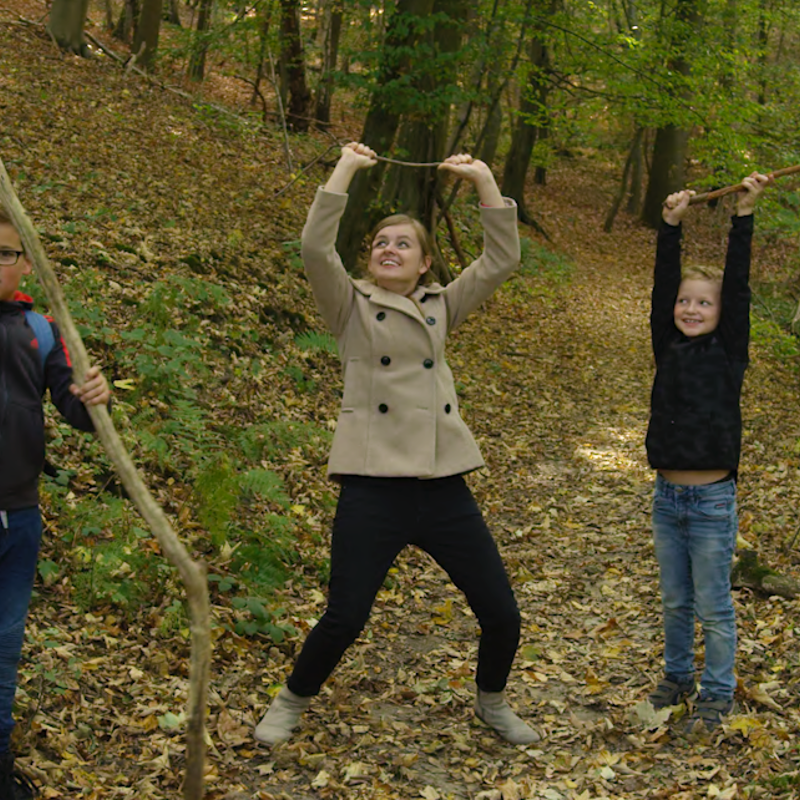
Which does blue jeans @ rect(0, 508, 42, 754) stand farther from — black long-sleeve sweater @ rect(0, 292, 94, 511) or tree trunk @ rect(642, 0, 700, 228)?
tree trunk @ rect(642, 0, 700, 228)

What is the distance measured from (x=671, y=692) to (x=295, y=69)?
17.5 m

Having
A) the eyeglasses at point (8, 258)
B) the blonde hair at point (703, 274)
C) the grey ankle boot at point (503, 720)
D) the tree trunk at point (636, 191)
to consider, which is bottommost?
the grey ankle boot at point (503, 720)

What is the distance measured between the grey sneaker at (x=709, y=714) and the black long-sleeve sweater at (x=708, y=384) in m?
1.10

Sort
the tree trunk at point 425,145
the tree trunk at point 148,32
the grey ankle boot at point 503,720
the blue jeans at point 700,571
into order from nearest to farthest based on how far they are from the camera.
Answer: the blue jeans at point 700,571 < the grey ankle boot at point 503,720 < the tree trunk at point 425,145 < the tree trunk at point 148,32

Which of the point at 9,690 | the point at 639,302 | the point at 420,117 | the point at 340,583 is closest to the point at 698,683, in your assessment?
the point at 340,583

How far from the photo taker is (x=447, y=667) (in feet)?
17.3

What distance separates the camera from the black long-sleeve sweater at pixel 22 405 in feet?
10.2

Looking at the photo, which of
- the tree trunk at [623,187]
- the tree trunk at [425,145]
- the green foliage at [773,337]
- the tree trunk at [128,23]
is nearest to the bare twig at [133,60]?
the tree trunk at [128,23]

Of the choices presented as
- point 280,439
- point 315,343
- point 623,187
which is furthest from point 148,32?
point 280,439

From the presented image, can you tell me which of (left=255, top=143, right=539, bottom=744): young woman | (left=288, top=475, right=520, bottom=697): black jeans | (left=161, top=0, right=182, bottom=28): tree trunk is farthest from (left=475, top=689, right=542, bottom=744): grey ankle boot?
(left=161, top=0, right=182, bottom=28): tree trunk

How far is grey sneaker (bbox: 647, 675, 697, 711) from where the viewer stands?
14.9ft

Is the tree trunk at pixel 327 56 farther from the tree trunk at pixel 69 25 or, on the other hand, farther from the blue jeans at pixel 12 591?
the blue jeans at pixel 12 591

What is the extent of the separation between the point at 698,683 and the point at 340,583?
2.05m

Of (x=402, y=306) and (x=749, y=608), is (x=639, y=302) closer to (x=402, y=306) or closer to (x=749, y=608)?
(x=749, y=608)
